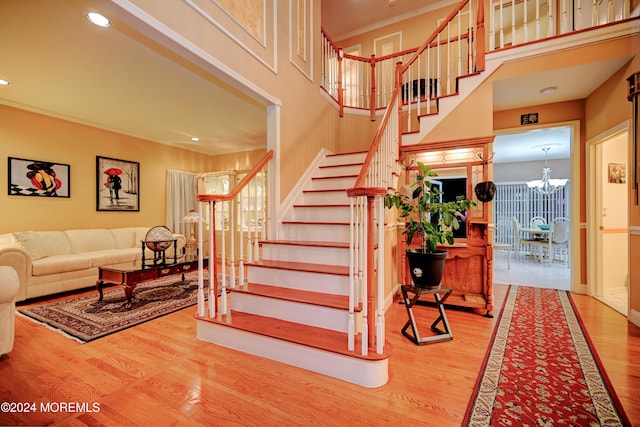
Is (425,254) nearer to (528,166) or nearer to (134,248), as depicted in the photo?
(134,248)

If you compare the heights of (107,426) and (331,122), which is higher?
(331,122)

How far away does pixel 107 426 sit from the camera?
1445mm

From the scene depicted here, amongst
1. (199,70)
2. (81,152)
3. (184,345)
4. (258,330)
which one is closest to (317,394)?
(258,330)

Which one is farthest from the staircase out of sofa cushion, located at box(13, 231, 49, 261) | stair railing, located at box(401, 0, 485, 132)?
sofa cushion, located at box(13, 231, 49, 261)

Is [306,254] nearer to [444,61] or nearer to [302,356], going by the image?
[302,356]

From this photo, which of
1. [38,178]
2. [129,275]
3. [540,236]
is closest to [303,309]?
[129,275]

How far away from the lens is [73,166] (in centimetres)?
458

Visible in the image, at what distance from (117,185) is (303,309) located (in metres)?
4.99

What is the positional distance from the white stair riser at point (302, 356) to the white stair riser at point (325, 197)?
5.91 ft

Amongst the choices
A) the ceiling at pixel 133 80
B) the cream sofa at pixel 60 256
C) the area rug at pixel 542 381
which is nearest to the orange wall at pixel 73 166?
the ceiling at pixel 133 80

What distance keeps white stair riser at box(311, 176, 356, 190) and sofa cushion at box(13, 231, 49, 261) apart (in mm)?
3964

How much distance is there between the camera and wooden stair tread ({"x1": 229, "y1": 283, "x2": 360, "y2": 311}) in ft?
6.82

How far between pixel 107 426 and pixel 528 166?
34.8 feet

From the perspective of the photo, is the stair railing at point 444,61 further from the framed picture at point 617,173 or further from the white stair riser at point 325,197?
the framed picture at point 617,173
